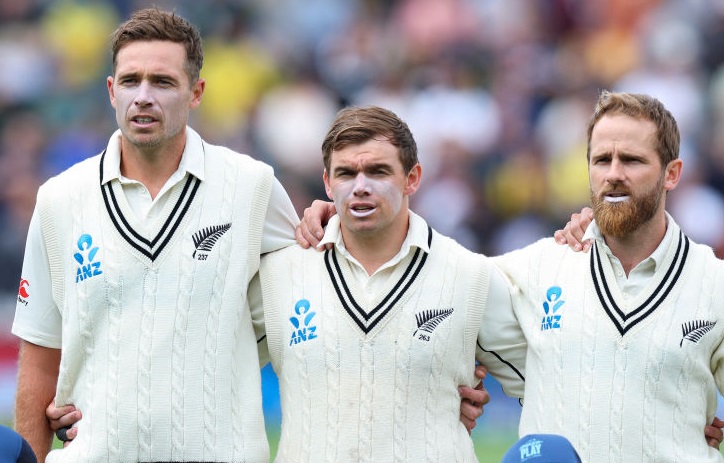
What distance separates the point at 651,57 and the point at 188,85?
7.96 m

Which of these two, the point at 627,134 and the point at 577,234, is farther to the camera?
the point at 577,234

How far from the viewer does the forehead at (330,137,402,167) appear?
227 inches

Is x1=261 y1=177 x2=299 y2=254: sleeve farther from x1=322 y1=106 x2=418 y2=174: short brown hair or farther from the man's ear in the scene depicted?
the man's ear

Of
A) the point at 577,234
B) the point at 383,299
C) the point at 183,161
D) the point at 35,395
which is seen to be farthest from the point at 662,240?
the point at 35,395

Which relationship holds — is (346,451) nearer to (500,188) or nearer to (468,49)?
(500,188)

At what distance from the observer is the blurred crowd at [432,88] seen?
12375mm

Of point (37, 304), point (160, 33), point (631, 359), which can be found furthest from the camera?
point (37, 304)

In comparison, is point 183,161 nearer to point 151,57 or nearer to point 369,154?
point 151,57

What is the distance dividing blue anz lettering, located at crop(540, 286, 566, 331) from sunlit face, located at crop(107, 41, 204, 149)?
5.18 ft

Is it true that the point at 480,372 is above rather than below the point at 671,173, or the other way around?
below

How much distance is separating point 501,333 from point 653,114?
1.04 m

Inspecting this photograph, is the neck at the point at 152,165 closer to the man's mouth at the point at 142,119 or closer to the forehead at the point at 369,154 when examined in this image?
the man's mouth at the point at 142,119

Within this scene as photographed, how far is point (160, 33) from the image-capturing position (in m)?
5.81

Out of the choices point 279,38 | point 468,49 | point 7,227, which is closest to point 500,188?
point 468,49
